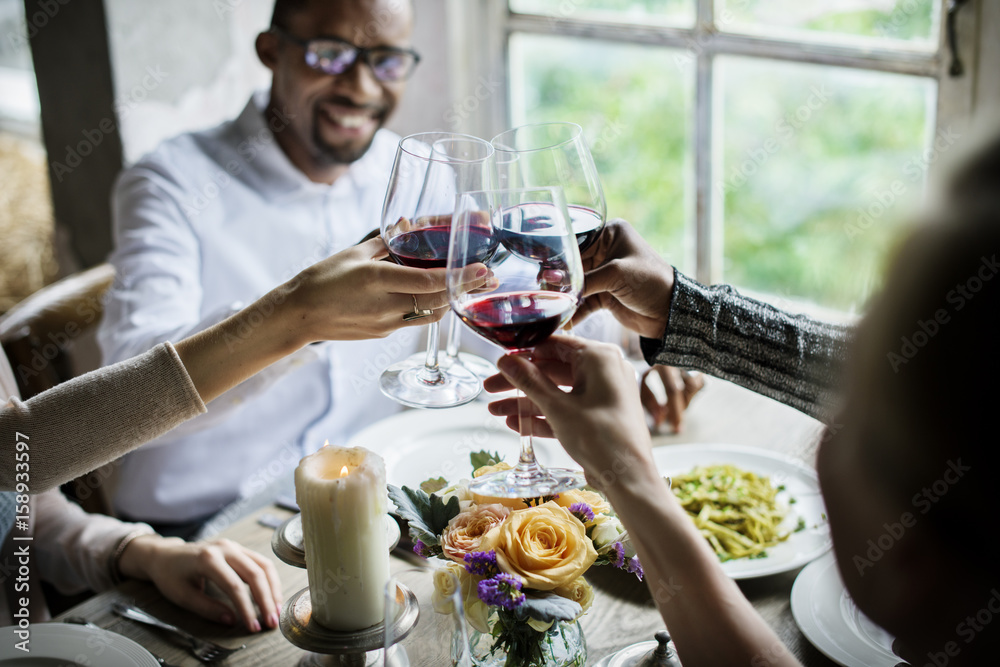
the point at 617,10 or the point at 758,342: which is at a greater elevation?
the point at 617,10

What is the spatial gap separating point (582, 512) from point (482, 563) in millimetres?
111

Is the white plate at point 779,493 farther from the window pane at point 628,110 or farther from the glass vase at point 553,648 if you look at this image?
the window pane at point 628,110

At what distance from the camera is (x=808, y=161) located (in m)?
2.68

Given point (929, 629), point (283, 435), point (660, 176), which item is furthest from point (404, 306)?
point (660, 176)

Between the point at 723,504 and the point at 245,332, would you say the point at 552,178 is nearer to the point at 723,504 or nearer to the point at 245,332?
the point at 245,332

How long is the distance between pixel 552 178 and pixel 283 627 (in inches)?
22.4

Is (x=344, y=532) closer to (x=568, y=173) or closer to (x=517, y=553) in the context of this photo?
(x=517, y=553)

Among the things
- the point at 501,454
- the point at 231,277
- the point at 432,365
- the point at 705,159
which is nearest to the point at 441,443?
the point at 501,454

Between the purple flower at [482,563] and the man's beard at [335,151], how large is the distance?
1.45 meters

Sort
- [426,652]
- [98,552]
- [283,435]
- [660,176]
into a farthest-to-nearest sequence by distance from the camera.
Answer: [660,176] < [283,435] < [98,552] < [426,652]

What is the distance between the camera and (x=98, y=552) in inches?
43.9

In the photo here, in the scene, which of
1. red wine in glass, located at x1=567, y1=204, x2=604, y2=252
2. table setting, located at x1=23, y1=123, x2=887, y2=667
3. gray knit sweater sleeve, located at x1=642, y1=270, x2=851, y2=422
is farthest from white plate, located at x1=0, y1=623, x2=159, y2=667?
gray knit sweater sleeve, located at x1=642, y1=270, x2=851, y2=422

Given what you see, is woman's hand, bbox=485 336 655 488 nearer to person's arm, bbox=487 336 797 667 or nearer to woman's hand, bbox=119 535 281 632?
person's arm, bbox=487 336 797 667

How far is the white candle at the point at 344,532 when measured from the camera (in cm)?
75
